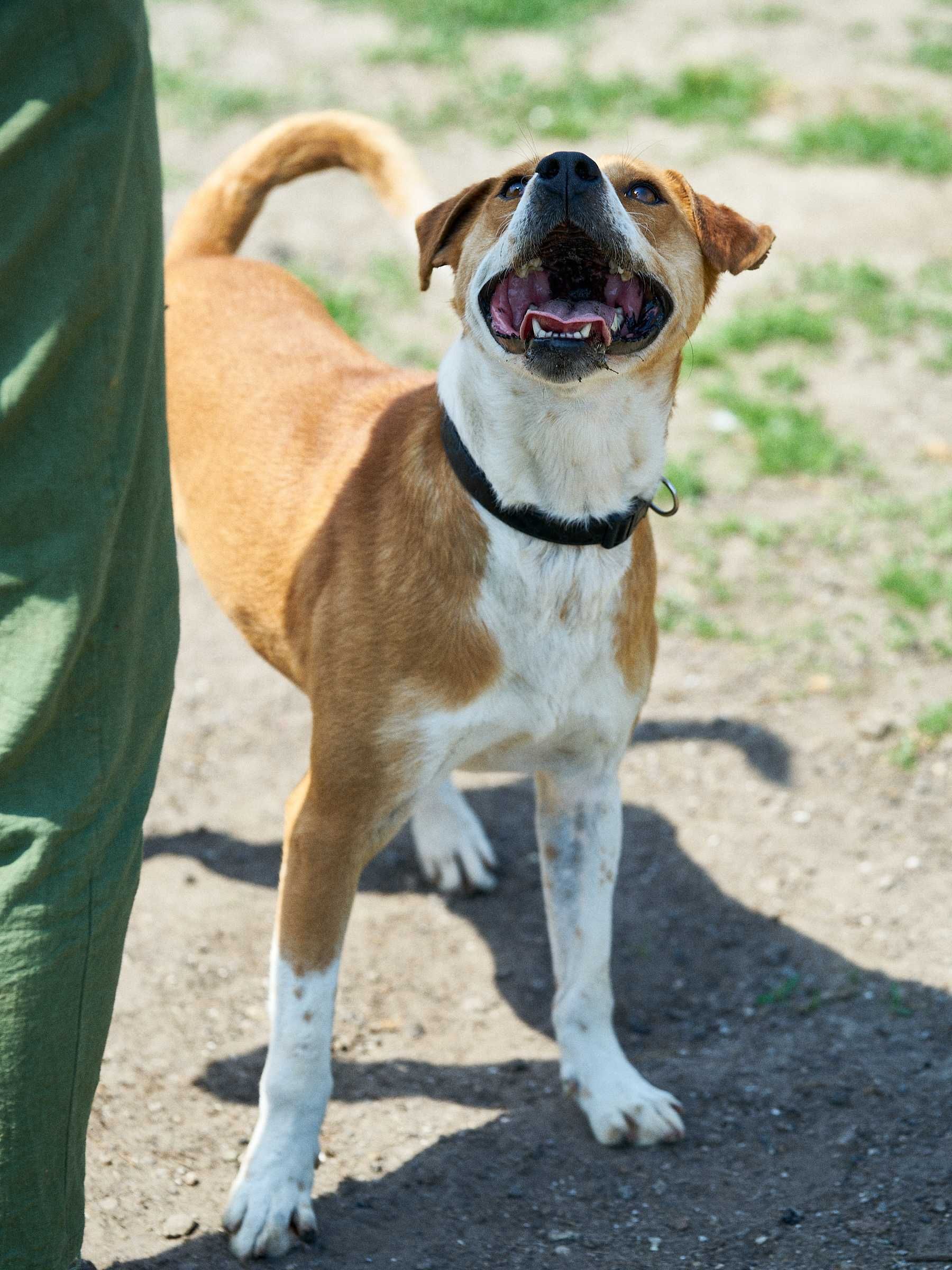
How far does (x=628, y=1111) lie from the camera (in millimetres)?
3195

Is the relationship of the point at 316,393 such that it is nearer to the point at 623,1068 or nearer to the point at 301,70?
the point at 623,1068

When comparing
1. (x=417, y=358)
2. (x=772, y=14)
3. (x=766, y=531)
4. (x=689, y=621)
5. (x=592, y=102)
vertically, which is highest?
(x=772, y=14)

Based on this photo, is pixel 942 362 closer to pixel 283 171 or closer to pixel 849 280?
pixel 849 280

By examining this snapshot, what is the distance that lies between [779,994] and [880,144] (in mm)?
5663

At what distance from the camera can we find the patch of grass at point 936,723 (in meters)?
Answer: 4.42

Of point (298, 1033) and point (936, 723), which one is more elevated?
point (298, 1033)

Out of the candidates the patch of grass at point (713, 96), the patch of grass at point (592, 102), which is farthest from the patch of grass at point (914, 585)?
the patch of grass at point (713, 96)

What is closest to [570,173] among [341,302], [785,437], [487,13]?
[785,437]

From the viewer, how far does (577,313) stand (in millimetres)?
2723

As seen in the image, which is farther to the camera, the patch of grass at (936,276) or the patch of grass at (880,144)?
the patch of grass at (880,144)

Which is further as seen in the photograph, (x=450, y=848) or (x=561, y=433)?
(x=450, y=848)

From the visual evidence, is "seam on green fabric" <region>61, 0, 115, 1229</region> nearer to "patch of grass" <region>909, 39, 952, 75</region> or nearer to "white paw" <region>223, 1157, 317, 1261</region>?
"white paw" <region>223, 1157, 317, 1261</region>

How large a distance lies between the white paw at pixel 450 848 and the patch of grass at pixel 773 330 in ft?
9.95

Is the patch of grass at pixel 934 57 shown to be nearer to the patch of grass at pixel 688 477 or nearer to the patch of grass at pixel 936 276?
the patch of grass at pixel 936 276
